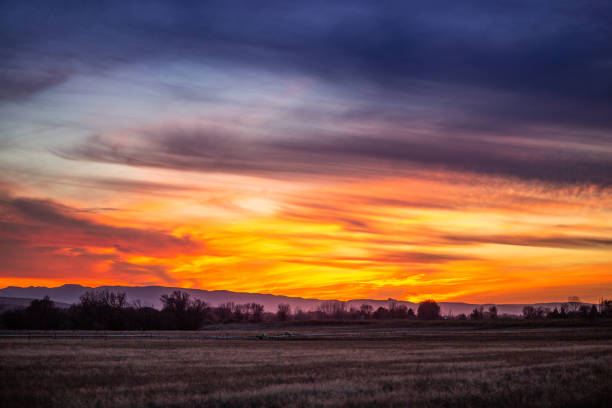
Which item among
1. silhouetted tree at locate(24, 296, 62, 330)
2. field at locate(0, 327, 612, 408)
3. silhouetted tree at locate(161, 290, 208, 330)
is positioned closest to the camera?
field at locate(0, 327, 612, 408)

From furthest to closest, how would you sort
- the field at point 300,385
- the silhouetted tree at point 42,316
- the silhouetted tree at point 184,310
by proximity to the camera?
the silhouetted tree at point 184,310 → the silhouetted tree at point 42,316 → the field at point 300,385

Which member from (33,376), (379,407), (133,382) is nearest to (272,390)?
(379,407)

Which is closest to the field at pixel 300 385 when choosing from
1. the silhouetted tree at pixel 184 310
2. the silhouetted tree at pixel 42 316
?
the silhouetted tree at pixel 42 316

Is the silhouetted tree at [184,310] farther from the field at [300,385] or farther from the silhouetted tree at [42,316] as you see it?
the field at [300,385]

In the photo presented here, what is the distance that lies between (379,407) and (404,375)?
11254 millimetres

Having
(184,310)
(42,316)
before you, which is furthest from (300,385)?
(184,310)

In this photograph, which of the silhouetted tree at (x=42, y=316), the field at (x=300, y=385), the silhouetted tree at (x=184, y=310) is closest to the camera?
the field at (x=300, y=385)

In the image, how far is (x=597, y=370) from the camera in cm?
2939

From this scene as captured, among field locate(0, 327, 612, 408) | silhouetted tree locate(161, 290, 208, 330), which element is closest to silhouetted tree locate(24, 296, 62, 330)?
silhouetted tree locate(161, 290, 208, 330)

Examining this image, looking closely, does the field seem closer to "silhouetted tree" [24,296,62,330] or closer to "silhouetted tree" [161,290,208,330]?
"silhouetted tree" [24,296,62,330]

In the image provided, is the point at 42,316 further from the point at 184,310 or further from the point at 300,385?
the point at 300,385

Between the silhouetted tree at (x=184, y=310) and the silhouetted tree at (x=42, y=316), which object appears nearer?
the silhouetted tree at (x=42, y=316)

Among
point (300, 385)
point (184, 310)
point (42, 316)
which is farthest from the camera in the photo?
point (184, 310)

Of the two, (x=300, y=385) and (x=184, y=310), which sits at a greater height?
(x=184, y=310)
